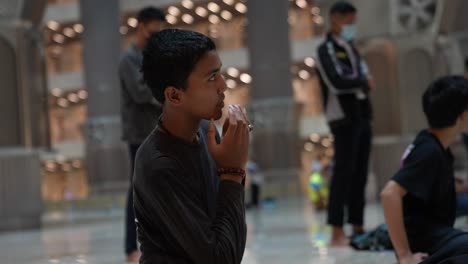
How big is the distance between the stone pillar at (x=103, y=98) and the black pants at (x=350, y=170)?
2298 centimetres

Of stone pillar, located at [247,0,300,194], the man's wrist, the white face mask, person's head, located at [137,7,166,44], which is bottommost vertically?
stone pillar, located at [247,0,300,194]

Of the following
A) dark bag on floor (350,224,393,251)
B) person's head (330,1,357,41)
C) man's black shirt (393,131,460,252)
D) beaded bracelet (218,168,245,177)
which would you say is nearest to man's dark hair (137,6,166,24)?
person's head (330,1,357,41)

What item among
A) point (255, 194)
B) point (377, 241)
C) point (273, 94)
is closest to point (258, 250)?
point (377, 241)

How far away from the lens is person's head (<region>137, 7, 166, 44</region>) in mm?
6008

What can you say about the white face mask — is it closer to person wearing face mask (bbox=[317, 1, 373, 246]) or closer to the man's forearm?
person wearing face mask (bbox=[317, 1, 373, 246])

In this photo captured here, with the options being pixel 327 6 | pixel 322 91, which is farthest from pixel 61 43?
pixel 322 91

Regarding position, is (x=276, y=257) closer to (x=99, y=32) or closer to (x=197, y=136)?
(x=197, y=136)

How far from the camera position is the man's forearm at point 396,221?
383 cm

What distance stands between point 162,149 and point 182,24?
144 feet

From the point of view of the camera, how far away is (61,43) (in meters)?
48.5

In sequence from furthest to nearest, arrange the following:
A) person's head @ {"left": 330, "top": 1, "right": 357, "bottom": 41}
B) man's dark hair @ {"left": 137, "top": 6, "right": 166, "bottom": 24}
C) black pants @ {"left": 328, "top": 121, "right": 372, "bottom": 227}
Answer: person's head @ {"left": 330, "top": 1, "right": 357, "bottom": 41} < black pants @ {"left": 328, "top": 121, "right": 372, "bottom": 227} < man's dark hair @ {"left": 137, "top": 6, "right": 166, "bottom": 24}

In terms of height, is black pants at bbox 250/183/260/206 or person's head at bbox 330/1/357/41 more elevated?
person's head at bbox 330/1/357/41

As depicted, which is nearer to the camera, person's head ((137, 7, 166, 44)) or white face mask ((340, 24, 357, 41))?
person's head ((137, 7, 166, 44))

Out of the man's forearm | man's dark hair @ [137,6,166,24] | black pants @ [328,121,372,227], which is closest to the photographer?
the man's forearm
